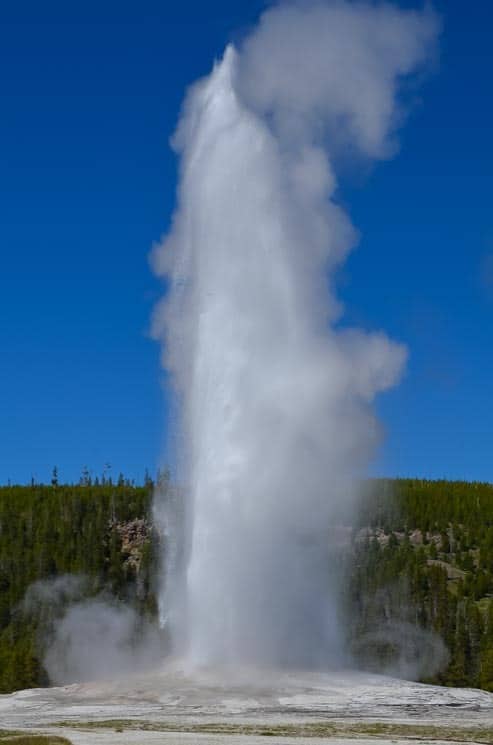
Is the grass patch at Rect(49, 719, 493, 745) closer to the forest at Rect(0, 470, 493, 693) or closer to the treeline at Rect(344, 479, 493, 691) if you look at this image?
the forest at Rect(0, 470, 493, 693)

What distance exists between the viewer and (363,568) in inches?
3472

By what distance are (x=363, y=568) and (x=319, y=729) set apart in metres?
63.3

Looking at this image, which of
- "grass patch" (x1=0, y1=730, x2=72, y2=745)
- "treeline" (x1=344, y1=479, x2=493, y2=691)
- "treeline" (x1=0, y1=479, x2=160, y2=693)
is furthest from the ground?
"treeline" (x1=0, y1=479, x2=160, y2=693)

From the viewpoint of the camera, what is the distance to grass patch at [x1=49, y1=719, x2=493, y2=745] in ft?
81.4

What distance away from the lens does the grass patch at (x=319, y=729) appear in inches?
977

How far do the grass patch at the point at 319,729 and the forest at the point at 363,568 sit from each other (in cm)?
1481

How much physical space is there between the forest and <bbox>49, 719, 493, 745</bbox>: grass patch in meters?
14.8

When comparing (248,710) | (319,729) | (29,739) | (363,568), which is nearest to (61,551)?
(363,568)

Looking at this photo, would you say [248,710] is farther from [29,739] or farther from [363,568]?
[363,568]

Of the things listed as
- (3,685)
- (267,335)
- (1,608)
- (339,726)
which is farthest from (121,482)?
(339,726)

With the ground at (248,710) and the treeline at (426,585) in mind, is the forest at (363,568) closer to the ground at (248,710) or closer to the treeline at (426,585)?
the treeline at (426,585)

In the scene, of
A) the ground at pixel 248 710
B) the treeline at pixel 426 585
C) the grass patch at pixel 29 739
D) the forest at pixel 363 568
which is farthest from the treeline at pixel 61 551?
the grass patch at pixel 29 739

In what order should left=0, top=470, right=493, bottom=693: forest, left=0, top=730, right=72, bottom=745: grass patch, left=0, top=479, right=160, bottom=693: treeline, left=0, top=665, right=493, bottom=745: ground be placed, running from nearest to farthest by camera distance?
1. left=0, top=730, right=72, bottom=745: grass patch
2. left=0, top=665, right=493, bottom=745: ground
3. left=0, top=470, right=493, bottom=693: forest
4. left=0, top=479, right=160, bottom=693: treeline

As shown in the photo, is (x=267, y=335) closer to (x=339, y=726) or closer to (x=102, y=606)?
(x=339, y=726)
